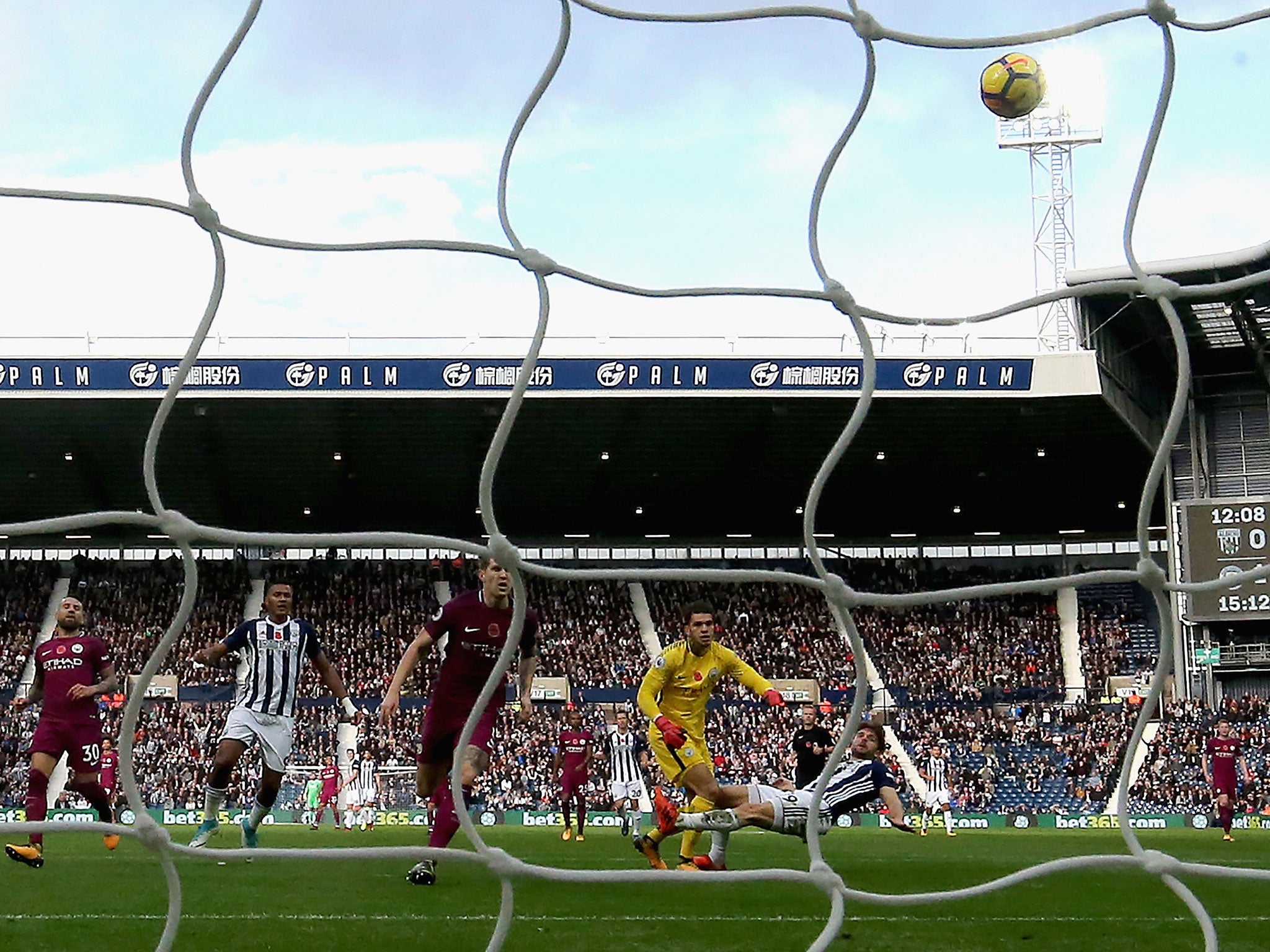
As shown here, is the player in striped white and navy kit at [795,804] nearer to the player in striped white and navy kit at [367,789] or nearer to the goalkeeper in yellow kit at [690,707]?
the goalkeeper in yellow kit at [690,707]

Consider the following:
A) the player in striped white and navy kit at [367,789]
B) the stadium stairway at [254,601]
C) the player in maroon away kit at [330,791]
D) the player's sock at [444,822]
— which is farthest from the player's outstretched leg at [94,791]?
the stadium stairway at [254,601]

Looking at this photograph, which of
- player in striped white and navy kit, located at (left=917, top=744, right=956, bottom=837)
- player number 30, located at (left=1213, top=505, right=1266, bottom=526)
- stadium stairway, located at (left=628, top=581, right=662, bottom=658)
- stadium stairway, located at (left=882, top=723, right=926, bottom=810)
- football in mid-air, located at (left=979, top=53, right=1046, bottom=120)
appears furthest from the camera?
stadium stairway, located at (left=628, top=581, right=662, bottom=658)

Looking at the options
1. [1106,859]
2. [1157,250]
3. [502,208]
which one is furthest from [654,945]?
[1157,250]

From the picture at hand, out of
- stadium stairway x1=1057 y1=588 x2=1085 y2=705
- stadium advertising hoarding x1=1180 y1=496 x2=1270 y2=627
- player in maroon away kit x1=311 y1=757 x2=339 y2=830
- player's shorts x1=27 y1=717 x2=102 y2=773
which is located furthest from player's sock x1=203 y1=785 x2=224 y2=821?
stadium stairway x1=1057 y1=588 x2=1085 y2=705

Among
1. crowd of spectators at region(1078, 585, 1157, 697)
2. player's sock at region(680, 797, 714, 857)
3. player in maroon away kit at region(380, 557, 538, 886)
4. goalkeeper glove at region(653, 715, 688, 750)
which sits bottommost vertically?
player's sock at region(680, 797, 714, 857)

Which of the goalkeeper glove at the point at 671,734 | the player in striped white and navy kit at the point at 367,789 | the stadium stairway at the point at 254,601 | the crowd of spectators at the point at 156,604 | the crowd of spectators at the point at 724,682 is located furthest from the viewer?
the stadium stairway at the point at 254,601

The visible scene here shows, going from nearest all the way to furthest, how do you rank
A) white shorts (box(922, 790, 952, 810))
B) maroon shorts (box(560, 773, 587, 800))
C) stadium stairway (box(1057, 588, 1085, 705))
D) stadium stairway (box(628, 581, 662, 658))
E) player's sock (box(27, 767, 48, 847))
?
player's sock (box(27, 767, 48, 847)) → maroon shorts (box(560, 773, 587, 800)) → white shorts (box(922, 790, 952, 810)) → stadium stairway (box(1057, 588, 1085, 705)) → stadium stairway (box(628, 581, 662, 658))

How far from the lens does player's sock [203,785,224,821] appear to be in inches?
331

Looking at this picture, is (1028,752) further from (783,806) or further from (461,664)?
(461,664)

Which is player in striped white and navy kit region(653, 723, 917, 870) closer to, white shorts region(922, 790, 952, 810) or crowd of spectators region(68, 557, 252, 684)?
white shorts region(922, 790, 952, 810)

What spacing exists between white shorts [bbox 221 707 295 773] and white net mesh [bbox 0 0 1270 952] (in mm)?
3996

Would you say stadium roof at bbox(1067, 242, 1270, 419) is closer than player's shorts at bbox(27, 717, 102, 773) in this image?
No

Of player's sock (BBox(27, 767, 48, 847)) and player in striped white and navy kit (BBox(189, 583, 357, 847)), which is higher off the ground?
player in striped white and navy kit (BBox(189, 583, 357, 847))

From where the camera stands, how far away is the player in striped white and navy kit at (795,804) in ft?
24.4
